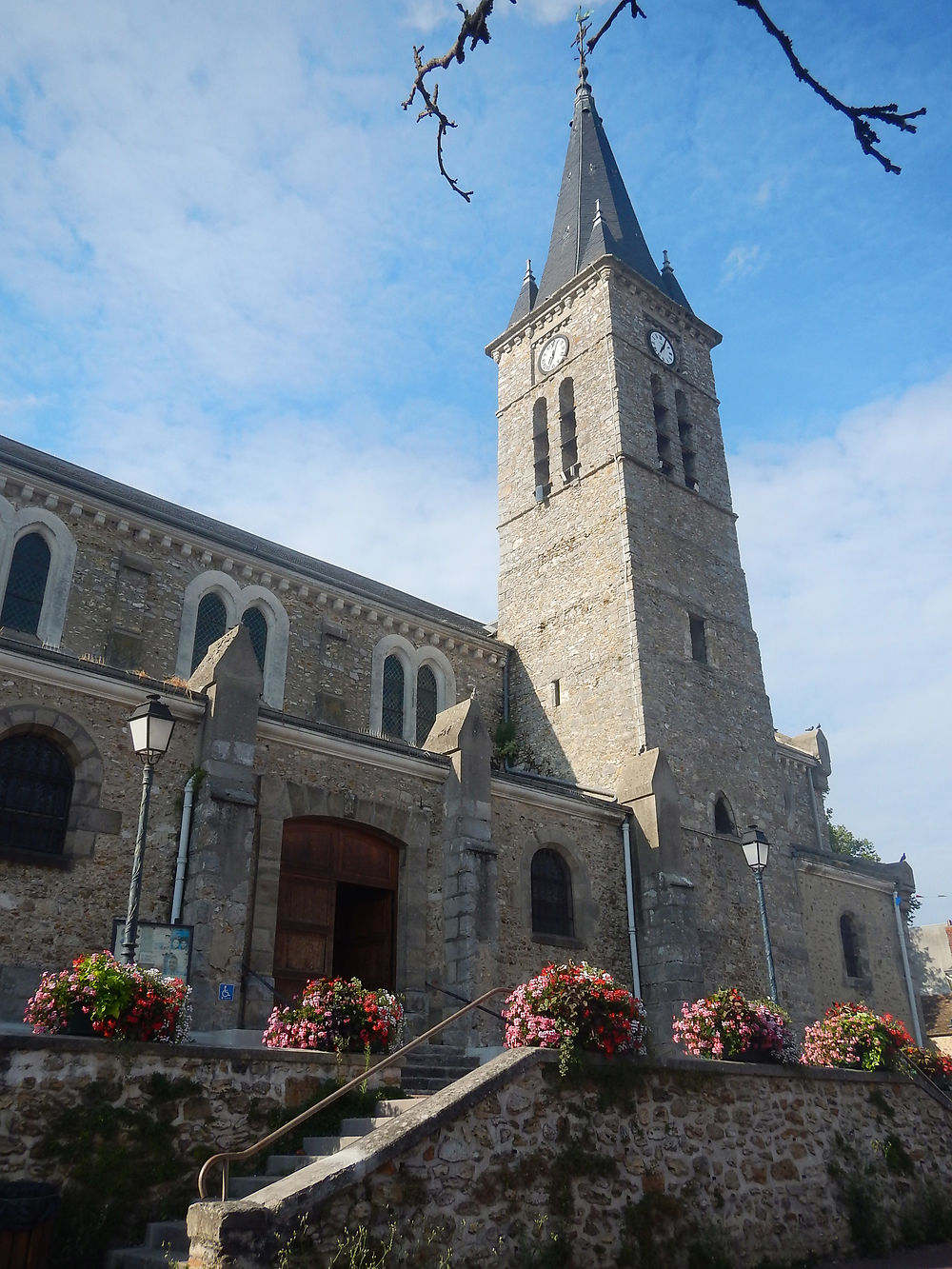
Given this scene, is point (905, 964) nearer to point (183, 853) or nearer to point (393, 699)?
point (393, 699)

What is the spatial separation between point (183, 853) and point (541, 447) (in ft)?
59.1

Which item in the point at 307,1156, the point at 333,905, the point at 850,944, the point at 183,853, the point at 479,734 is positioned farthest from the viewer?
the point at 850,944

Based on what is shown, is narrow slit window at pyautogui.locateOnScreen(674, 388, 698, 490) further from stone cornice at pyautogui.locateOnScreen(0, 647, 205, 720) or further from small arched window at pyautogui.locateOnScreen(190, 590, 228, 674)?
stone cornice at pyautogui.locateOnScreen(0, 647, 205, 720)

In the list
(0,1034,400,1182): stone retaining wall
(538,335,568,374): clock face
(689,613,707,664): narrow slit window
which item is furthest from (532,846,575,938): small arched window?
(538,335,568,374): clock face

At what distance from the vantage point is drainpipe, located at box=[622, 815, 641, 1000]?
61.3ft

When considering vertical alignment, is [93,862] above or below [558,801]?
below

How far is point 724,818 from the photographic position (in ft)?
73.8

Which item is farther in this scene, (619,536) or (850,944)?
(619,536)

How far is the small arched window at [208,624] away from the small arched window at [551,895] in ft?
25.1

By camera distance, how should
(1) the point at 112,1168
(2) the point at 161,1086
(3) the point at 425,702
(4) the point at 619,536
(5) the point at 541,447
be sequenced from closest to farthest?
(1) the point at 112,1168 < (2) the point at 161,1086 < (3) the point at 425,702 < (4) the point at 619,536 < (5) the point at 541,447

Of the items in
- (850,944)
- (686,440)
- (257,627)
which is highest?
(686,440)

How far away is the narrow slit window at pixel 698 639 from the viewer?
958 inches

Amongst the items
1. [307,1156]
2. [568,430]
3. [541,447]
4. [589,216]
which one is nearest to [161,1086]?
[307,1156]

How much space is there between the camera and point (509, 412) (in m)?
29.5
